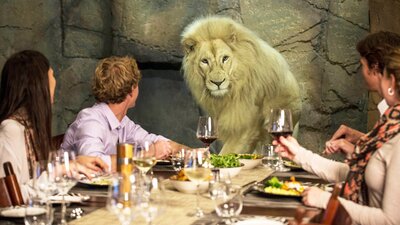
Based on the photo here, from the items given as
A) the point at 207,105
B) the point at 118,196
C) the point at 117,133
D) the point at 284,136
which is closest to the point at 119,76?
the point at 117,133

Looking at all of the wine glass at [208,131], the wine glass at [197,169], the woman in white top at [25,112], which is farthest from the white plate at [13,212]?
the wine glass at [208,131]

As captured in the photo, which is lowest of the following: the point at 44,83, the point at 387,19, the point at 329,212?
the point at 329,212

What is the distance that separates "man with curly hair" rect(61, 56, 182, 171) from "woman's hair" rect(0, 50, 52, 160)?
2.27ft

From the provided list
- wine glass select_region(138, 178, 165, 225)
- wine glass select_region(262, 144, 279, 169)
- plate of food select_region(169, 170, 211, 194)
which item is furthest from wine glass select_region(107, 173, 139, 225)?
wine glass select_region(262, 144, 279, 169)

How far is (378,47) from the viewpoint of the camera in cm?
256

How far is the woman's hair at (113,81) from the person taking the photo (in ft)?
11.6

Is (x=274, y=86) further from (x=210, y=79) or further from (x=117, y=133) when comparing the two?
(x=117, y=133)

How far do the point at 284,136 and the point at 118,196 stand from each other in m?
1.16

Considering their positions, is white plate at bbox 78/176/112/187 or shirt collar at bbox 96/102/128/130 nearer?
white plate at bbox 78/176/112/187

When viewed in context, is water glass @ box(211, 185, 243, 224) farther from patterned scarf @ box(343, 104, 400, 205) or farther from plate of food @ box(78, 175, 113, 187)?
plate of food @ box(78, 175, 113, 187)

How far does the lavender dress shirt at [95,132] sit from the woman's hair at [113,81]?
2.5 inches

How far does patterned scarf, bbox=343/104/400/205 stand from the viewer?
2.36m

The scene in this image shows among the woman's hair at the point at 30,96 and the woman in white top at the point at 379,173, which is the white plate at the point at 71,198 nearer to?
the woman's hair at the point at 30,96

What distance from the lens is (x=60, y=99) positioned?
6160mm
